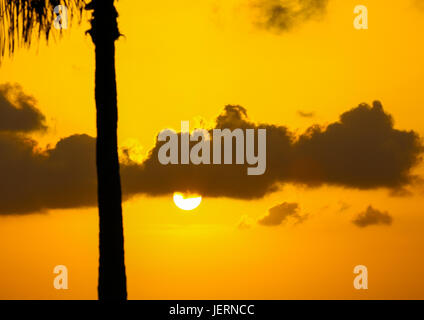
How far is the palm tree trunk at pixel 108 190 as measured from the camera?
13586mm

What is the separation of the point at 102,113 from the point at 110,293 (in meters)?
3.47

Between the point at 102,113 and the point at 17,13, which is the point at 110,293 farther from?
the point at 17,13

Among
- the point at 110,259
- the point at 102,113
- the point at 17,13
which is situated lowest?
the point at 110,259

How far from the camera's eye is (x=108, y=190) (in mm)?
13633

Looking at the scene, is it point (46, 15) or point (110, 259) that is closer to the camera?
point (110, 259)

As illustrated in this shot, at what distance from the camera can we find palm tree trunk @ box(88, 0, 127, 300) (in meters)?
13.6
